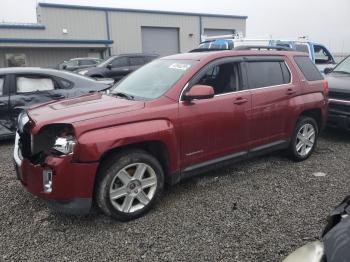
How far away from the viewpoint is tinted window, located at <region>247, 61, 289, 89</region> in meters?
4.54

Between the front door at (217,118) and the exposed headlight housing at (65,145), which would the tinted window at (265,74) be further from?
the exposed headlight housing at (65,145)

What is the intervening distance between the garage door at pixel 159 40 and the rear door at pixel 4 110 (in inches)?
894

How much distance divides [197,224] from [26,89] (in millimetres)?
4484

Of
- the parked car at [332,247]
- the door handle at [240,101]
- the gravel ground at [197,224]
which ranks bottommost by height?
the gravel ground at [197,224]

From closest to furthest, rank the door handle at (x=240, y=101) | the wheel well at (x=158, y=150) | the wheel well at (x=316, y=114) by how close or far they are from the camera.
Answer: the wheel well at (x=158, y=150) < the door handle at (x=240, y=101) < the wheel well at (x=316, y=114)

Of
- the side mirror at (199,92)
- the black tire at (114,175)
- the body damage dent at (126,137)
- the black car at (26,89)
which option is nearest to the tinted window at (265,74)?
the side mirror at (199,92)

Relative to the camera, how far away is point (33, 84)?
6.41 meters

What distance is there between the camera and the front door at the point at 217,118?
3.83 meters

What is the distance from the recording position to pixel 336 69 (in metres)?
7.55

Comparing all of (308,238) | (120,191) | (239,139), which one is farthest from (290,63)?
(120,191)

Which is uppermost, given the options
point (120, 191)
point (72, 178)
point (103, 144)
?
point (103, 144)

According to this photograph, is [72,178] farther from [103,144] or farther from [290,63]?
[290,63]

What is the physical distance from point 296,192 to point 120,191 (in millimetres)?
2136

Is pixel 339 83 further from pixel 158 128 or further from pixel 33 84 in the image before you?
pixel 33 84
